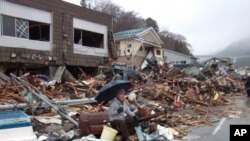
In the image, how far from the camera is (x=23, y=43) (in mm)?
22969

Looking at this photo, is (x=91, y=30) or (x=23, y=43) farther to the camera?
(x=91, y=30)

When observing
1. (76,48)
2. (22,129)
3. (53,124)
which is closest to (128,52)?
(76,48)

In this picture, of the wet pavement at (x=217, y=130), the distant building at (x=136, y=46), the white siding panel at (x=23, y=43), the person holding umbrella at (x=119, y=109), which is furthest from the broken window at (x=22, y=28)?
the distant building at (x=136, y=46)

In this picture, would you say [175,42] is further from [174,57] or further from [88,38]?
[88,38]

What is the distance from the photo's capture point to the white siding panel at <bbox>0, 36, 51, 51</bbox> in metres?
21.7

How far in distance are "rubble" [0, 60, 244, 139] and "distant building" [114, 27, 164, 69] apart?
32.3 feet

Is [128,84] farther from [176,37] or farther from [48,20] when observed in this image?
[176,37]

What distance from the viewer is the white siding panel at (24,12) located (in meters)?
21.8

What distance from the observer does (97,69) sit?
29.8 m

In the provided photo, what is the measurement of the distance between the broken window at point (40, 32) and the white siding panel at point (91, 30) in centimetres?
245

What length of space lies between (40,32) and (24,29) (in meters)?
2.17

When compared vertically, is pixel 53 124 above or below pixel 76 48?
below

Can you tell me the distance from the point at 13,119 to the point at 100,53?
20581mm

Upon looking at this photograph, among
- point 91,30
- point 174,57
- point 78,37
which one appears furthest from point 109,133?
point 174,57
